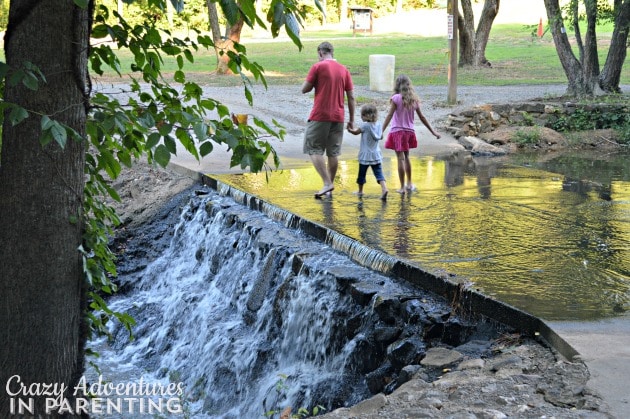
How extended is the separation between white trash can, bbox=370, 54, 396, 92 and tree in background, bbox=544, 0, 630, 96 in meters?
5.21

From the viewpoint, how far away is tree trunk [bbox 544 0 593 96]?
2012 cm

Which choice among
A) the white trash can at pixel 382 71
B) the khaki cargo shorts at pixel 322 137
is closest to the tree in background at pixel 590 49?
the white trash can at pixel 382 71

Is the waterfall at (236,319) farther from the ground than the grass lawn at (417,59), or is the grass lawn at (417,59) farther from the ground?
the grass lawn at (417,59)

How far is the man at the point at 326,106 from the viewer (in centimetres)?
1022

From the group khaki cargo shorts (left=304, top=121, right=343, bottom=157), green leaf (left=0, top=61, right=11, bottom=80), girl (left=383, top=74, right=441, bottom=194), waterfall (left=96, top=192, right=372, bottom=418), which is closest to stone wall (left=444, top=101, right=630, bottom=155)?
girl (left=383, top=74, right=441, bottom=194)

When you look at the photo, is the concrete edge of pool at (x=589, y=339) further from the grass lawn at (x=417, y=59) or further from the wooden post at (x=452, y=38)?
the grass lawn at (x=417, y=59)

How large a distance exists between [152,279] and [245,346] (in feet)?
11.6

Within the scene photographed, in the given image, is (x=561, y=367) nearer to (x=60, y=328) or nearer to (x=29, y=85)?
(x=60, y=328)

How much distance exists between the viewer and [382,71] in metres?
24.4

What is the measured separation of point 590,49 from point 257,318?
13667mm

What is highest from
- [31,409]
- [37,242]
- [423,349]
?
[37,242]

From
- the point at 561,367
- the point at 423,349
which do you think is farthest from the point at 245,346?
the point at 561,367

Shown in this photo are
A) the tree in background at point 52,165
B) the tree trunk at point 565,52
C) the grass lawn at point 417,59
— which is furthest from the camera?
the grass lawn at point 417,59

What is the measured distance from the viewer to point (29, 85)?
12.0 feet
